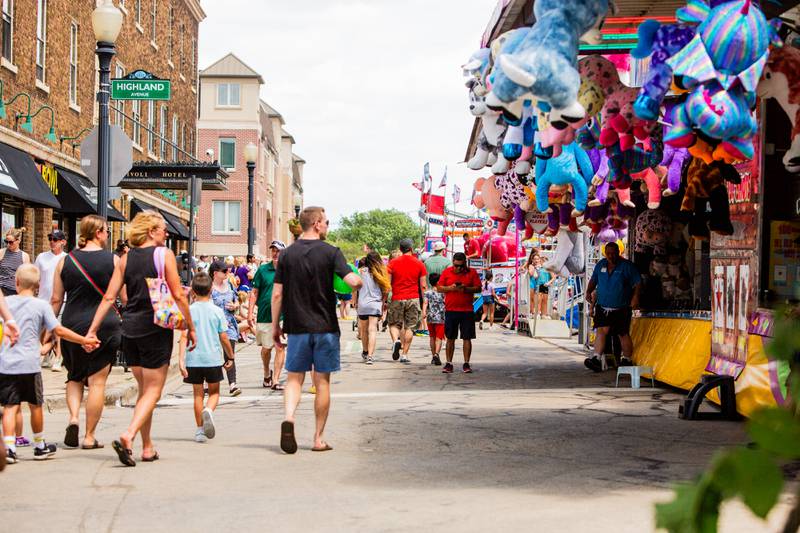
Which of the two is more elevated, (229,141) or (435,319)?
(229,141)

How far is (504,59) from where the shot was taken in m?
6.41

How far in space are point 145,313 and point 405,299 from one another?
10051 millimetres

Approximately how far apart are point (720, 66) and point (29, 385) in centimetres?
508

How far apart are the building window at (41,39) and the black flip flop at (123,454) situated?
15.7 m

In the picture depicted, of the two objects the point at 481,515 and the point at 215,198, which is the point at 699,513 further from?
the point at 215,198

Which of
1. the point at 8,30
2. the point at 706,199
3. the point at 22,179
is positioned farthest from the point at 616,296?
the point at 8,30

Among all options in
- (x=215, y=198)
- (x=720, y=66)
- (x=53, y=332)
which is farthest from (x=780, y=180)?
(x=215, y=198)

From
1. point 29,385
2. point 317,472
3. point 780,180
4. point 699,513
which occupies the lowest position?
point 317,472

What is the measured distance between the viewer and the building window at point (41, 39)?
A: 21.7m

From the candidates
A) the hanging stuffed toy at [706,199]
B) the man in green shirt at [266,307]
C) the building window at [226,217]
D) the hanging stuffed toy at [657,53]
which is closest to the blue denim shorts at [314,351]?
the hanging stuffed toy at [657,53]

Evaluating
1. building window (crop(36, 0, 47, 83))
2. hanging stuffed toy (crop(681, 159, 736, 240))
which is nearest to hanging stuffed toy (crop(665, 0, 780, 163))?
hanging stuffed toy (crop(681, 159, 736, 240))

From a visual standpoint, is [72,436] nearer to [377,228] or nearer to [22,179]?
[22,179]

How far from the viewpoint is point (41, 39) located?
22078mm

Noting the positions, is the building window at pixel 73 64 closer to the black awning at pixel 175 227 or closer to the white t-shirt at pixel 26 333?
the black awning at pixel 175 227
